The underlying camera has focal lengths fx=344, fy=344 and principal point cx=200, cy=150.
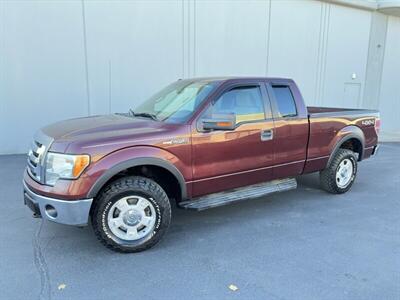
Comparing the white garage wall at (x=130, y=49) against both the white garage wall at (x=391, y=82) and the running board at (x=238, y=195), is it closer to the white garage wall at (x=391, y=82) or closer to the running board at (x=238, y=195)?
the running board at (x=238, y=195)

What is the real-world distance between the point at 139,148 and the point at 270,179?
2.08m

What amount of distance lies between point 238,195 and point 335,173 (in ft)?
6.55

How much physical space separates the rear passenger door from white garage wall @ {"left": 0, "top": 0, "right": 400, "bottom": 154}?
15.9ft

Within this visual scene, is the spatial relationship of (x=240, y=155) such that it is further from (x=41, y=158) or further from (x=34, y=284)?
(x=34, y=284)

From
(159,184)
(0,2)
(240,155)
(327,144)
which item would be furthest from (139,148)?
(0,2)

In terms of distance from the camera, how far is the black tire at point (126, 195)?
3496 millimetres

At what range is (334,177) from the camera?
5551mm

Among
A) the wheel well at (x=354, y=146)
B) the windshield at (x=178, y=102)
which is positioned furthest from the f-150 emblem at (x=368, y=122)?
the windshield at (x=178, y=102)

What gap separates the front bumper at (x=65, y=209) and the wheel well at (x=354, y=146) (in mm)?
4400

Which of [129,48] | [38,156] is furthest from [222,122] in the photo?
[129,48]

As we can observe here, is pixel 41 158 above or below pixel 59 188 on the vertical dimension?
above

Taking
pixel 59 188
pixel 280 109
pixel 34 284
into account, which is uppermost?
pixel 280 109

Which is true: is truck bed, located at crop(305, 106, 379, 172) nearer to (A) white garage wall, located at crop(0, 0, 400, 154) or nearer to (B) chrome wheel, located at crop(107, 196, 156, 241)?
(B) chrome wheel, located at crop(107, 196, 156, 241)

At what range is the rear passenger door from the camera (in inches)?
186
